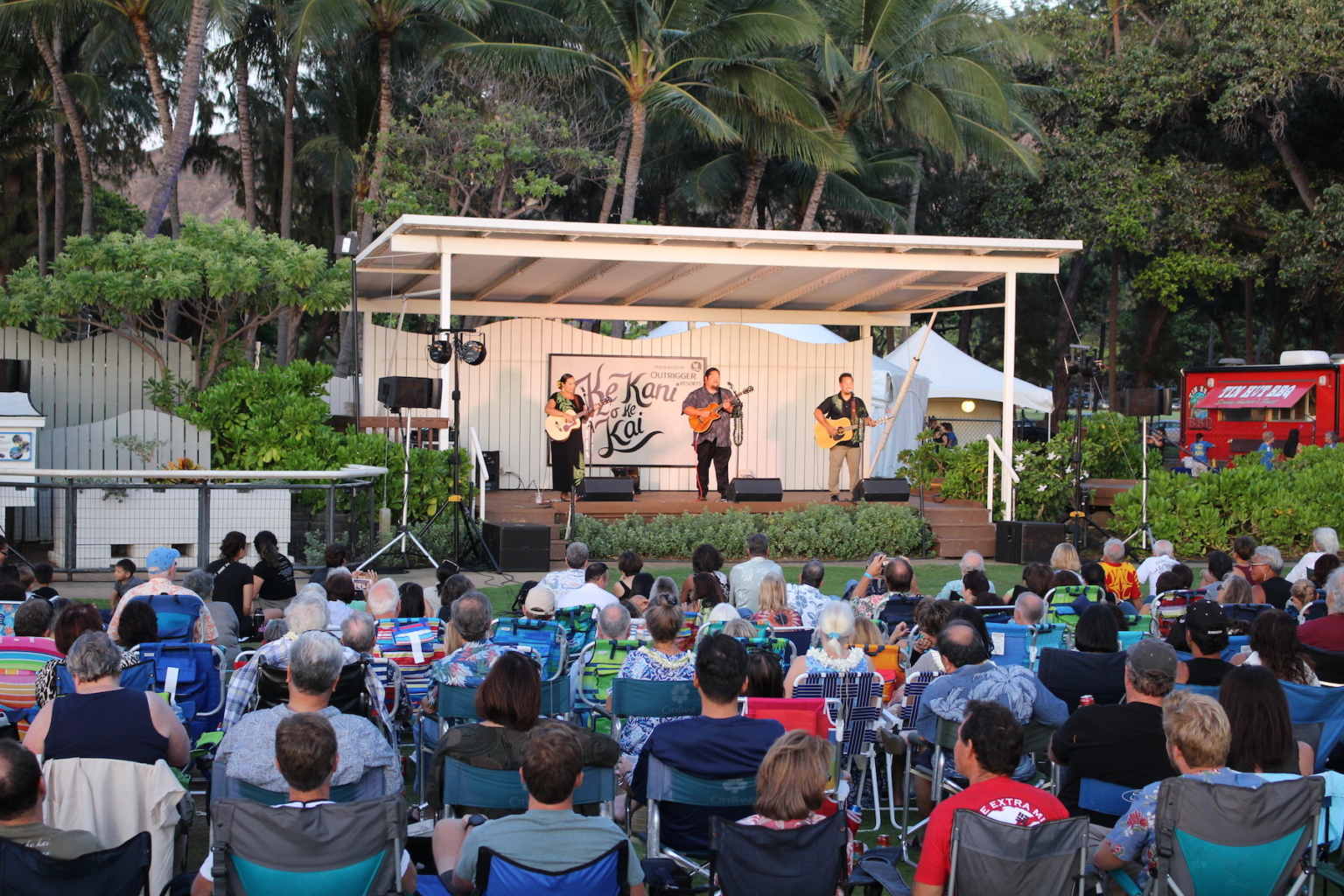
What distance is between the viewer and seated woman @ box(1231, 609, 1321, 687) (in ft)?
17.2

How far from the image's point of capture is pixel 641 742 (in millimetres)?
5047

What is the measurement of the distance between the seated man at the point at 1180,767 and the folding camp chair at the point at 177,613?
169 inches

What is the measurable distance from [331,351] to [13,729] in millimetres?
33552

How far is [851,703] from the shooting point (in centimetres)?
534

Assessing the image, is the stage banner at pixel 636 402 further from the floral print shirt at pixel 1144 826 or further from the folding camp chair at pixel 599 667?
the floral print shirt at pixel 1144 826

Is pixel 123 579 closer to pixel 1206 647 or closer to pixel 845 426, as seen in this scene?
pixel 1206 647

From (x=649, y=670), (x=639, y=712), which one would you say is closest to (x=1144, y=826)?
(x=639, y=712)

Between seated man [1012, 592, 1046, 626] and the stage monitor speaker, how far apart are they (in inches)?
526

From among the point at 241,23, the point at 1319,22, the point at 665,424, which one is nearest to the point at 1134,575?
the point at 665,424

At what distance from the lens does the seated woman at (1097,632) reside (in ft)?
18.6

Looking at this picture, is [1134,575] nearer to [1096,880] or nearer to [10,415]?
[1096,880]

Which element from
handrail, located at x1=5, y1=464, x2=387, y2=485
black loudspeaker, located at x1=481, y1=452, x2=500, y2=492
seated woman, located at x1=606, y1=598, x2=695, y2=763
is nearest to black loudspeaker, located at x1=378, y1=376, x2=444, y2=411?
handrail, located at x1=5, y1=464, x2=387, y2=485

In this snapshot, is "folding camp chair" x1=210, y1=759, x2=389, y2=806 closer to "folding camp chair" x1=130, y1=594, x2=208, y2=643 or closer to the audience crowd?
the audience crowd

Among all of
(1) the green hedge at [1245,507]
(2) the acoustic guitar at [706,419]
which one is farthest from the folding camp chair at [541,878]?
(2) the acoustic guitar at [706,419]
